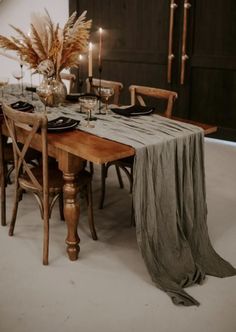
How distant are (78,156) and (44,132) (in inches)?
7.9

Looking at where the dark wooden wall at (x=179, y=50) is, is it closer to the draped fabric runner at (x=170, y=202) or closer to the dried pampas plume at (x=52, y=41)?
the dried pampas plume at (x=52, y=41)

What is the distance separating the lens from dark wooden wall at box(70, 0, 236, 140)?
4582 millimetres

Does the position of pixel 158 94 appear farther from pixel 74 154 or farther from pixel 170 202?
pixel 74 154

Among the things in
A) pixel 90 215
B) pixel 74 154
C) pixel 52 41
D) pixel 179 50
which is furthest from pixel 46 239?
pixel 179 50

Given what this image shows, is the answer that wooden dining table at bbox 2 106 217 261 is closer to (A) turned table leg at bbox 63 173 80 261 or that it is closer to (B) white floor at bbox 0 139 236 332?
(A) turned table leg at bbox 63 173 80 261

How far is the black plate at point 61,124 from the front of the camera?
235cm

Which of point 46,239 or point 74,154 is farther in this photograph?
point 46,239

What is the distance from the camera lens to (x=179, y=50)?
4824 mm

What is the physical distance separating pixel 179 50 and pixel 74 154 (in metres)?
3.05

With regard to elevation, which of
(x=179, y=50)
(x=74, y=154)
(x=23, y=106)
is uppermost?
(x=179, y=50)

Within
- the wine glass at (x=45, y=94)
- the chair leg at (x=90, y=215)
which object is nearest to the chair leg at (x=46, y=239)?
the chair leg at (x=90, y=215)

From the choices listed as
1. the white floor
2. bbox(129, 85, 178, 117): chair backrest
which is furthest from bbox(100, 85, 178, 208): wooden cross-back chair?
the white floor

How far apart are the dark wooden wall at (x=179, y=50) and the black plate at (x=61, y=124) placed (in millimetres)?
2626

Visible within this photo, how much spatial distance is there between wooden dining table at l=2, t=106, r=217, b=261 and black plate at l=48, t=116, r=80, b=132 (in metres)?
0.03
